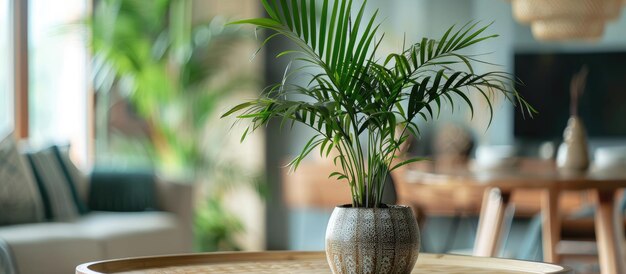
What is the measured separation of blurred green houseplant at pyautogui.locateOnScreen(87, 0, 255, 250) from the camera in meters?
5.70

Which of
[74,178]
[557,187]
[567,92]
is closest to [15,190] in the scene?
[74,178]

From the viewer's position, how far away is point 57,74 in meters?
6.03

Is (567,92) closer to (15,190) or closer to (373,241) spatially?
(15,190)

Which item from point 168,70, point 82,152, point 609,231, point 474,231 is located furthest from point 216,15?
point 609,231

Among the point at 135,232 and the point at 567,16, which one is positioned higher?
the point at 567,16

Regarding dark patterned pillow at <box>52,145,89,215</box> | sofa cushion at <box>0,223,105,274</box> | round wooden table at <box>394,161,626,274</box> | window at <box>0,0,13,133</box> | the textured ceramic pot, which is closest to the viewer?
the textured ceramic pot

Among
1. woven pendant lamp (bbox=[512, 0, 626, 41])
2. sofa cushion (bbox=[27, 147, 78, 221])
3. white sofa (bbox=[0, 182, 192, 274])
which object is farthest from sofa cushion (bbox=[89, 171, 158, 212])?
woven pendant lamp (bbox=[512, 0, 626, 41])

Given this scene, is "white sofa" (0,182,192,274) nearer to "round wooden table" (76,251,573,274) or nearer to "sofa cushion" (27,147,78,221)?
"sofa cushion" (27,147,78,221)

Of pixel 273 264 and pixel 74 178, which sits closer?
pixel 273 264

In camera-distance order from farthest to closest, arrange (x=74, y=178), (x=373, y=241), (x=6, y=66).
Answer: (x=6, y=66)
(x=74, y=178)
(x=373, y=241)

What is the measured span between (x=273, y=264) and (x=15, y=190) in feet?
6.71

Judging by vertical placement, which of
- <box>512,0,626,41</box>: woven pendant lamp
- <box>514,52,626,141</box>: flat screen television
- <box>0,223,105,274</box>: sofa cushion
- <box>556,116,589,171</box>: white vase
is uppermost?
<box>512,0,626,41</box>: woven pendant lamp

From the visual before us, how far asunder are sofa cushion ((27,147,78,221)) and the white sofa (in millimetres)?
74

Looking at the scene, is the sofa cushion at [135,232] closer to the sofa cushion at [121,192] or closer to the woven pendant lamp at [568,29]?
the sofa cushion at [121,192]
